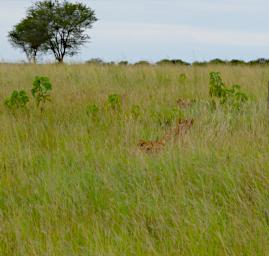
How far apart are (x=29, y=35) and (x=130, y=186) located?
106 feet

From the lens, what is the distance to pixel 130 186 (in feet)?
11.0

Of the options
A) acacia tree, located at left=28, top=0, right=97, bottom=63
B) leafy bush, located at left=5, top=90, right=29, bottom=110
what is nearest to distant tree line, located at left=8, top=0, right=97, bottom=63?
acacia tree, located at left=28, top=0, right=97, bottom=63

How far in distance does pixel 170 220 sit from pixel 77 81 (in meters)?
6.51

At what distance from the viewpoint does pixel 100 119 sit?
5.57m

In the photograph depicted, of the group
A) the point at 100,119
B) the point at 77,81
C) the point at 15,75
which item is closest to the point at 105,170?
the point at 100,119

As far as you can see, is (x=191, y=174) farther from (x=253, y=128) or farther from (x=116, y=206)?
(x=253, y=128)

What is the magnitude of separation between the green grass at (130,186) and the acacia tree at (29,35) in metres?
27.1

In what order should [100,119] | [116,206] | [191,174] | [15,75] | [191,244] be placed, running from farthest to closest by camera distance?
1. [15,75]
2. [100,119]
3. [191,174]
4. [116,206]
5. [191,244]

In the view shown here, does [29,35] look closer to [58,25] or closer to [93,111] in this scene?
[58,25]

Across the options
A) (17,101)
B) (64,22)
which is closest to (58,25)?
(64,22)

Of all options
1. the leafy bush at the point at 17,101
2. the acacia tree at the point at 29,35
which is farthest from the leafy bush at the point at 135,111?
the acacia tree at the point at 29,35

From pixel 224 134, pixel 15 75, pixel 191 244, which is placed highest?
pixel 15 75

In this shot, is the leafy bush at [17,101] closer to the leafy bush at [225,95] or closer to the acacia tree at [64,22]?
the leafy bush at [225,95]

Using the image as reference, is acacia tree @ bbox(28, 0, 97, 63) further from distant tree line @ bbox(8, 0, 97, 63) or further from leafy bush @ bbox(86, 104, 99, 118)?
leafy bush @ bbox(86, 104, 99, 118)
